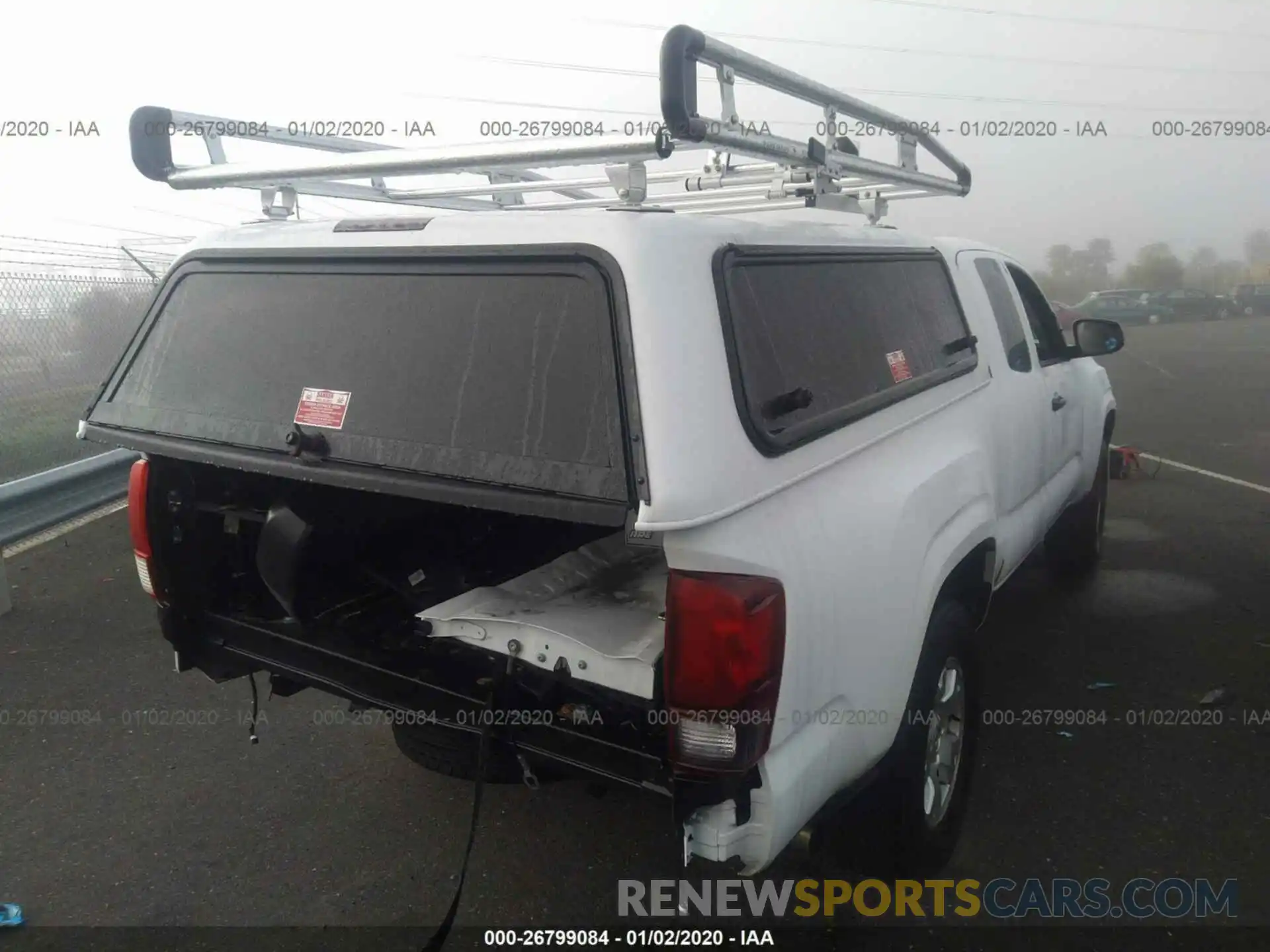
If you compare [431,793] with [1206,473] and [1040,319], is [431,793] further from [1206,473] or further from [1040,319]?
[1206,473]

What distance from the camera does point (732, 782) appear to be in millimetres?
2092

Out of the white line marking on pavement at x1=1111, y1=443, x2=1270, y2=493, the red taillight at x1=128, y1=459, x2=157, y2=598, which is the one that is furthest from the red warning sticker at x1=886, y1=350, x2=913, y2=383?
the white line marking on pavement at x1=1111, y1=443, x2=1270, y2=493

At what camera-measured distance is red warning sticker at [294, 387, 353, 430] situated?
8.39ft

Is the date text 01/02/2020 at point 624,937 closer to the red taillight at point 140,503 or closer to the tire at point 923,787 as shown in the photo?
the tire at point 923,787

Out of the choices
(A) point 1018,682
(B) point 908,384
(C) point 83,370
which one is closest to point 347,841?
(B) point 908,384

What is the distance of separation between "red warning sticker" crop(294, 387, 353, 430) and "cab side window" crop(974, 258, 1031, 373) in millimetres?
2658

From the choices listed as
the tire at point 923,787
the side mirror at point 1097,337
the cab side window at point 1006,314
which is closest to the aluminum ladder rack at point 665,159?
the cab side window at point 1006,314

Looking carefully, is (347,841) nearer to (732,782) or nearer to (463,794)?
(463,794)

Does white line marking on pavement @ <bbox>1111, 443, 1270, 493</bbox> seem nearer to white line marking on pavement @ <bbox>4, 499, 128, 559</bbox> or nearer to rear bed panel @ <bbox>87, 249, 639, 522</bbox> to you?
rear bed panel @ <bbox>87, 249, 639, 522</bbox>

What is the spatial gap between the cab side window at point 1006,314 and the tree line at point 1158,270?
2516 cm

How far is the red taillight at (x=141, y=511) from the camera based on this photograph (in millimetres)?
2967

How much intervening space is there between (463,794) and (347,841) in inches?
16.9

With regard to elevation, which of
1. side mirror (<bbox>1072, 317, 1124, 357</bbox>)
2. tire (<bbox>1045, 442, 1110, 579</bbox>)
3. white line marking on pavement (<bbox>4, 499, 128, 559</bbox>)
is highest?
side mirror (<bbox>1072, 317, 1124, 357</bbox>)

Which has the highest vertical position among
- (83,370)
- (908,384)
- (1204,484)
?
(908,384)
